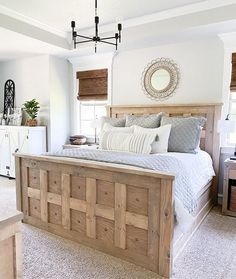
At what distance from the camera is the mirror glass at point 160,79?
150 inches

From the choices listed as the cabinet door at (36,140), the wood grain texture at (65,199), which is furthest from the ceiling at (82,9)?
the wood grain texture at (65,199)

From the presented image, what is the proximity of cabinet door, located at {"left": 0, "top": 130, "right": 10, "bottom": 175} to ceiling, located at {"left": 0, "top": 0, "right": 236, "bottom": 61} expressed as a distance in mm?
1646

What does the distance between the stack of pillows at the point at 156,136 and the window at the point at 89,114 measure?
4.67ft

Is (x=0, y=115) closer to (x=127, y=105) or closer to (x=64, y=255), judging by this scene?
(x=127, y=105)

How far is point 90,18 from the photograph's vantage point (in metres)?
3.51

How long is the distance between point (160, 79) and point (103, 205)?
247 cm

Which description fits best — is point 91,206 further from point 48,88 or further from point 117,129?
point 48,88

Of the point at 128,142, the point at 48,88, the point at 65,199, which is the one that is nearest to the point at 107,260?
the point at 65,199

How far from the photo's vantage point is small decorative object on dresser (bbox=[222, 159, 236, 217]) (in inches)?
117

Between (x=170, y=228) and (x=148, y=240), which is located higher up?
(x=170, y=228)

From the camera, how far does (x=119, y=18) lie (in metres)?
3.50

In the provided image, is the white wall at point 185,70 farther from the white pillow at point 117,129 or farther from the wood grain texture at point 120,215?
the wood grain texture at point 120,215

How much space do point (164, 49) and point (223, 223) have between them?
8.74 ft

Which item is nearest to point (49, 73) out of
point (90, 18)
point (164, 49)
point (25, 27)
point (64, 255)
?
point (25, 27)
